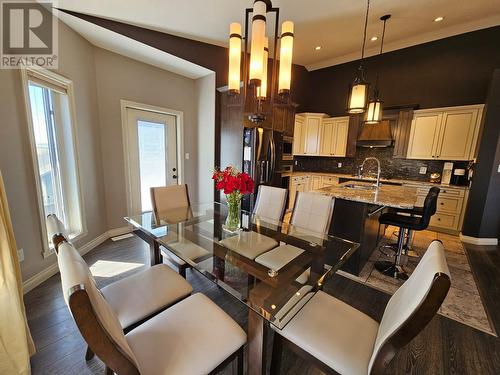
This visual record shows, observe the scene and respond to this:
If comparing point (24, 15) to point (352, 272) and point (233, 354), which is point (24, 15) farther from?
point (352, 272)

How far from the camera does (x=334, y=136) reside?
17.1ft

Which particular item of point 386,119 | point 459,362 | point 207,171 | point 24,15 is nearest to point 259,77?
point 24,15

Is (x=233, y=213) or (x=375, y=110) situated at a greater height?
(x=375, y=110)

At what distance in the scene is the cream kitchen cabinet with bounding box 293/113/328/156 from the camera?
17.3 ft

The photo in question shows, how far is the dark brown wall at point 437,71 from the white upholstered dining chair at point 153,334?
537 centimetres

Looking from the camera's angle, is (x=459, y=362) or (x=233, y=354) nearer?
(x=233, y=354)

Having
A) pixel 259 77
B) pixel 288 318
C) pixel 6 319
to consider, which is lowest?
pixel 6 319

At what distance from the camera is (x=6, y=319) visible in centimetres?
120

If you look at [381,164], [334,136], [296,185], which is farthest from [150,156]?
[381,164]

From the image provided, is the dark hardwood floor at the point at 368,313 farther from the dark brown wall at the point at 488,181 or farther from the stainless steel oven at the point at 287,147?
the stainless steel oven at the point at 287,147

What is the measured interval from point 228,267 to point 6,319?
1262mm

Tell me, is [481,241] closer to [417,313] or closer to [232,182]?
[417,313]

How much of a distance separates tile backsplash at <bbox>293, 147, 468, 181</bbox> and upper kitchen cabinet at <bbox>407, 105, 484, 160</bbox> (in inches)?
11.9

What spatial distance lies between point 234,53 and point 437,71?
15.0 ft
